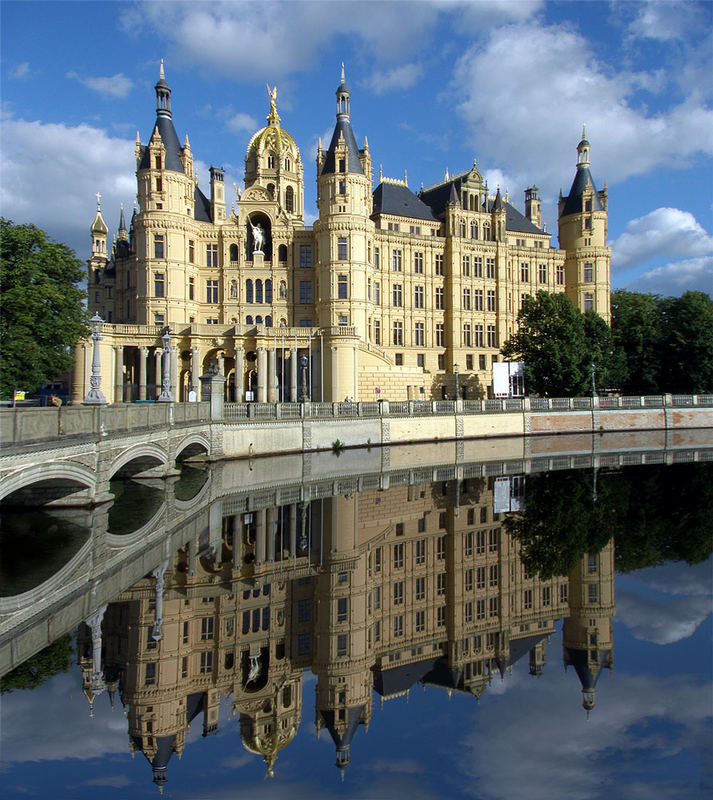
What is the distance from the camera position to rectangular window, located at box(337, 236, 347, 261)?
56531mm

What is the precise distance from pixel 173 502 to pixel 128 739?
14067mm

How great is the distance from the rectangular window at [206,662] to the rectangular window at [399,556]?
653cm

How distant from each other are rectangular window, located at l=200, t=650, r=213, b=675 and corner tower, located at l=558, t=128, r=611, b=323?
6752 centimetres

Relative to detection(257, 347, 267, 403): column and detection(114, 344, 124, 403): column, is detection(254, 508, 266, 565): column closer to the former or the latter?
detection(257, 347, 267, 403): column

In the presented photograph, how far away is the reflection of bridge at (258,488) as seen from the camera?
11.6 meters

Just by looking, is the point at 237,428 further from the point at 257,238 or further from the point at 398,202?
the point at 398,202

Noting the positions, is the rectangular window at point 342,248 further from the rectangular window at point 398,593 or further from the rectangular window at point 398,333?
the rectangular window at point 398,593

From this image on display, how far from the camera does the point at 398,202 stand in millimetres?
66250

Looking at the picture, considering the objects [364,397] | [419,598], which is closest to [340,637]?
[419,598]

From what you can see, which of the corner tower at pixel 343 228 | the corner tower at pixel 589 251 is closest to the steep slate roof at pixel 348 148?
the corner tower at pixel 343 228

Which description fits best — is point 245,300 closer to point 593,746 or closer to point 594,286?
point 594,286

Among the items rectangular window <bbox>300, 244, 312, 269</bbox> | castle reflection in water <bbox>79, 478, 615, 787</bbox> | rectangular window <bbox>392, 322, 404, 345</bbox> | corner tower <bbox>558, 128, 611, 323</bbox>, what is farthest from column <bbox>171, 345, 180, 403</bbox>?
corner tower <bbox>558, 128, 611, 323</bbox>

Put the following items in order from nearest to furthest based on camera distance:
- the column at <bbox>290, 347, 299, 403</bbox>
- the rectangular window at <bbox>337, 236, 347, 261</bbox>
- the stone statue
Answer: the column at <bbox>290, 347, 299, 403</bbox> < the rectangular window at <bbox>337, 236, 347, 261</bbox> < the stone statue

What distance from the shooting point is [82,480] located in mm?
19172
